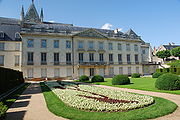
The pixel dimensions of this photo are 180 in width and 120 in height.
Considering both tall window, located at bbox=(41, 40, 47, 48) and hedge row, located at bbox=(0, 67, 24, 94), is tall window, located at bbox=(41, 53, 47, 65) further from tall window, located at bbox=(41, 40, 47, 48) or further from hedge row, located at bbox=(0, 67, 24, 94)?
hedge row, located at bbox=(0, 67, 24, 94)

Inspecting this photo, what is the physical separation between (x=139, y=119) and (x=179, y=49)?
52607 mm

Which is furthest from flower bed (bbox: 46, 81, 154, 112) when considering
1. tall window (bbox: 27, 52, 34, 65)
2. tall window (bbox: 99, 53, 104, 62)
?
tall window (bbox: 99, 53, 104, 62)

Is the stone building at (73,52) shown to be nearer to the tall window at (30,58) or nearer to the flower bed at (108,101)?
the tall window at (30,58)

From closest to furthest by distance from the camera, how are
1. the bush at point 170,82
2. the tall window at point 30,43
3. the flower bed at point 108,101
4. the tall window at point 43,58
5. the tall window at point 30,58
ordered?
the flower bed at point 108,101
the bush at point 170,82
the tall window at point 30,58
the tall window at point 30,43
the tall window at point 43,58

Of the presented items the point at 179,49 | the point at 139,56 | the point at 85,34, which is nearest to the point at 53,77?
the point at 85,34

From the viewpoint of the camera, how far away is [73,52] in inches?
1091

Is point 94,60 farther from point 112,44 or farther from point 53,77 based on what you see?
point 53,77

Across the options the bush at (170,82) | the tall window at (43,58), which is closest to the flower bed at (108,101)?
the bush at (170,82)

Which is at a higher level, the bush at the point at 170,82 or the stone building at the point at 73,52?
the stone building at the point at 73,52

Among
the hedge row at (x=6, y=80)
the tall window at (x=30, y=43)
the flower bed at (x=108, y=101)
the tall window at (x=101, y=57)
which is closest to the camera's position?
the flower bed at (x=108, y=101)

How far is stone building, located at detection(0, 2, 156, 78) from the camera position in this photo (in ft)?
82.2

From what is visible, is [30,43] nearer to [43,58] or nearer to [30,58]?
[30,58]

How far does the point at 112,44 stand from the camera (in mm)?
31766

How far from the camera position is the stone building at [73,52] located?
2505 centimetres
